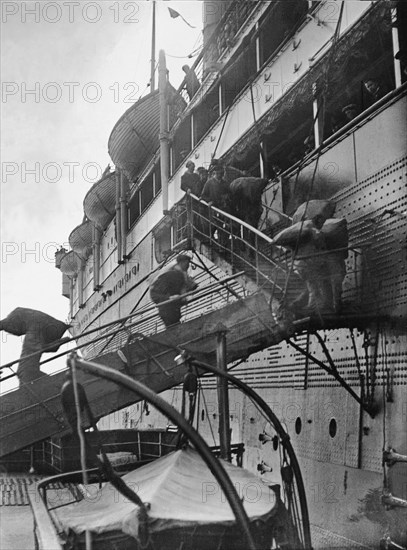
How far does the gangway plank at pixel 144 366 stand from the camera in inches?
265

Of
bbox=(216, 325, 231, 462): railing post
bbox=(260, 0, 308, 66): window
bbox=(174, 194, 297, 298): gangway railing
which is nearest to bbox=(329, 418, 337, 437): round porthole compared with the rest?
bbox=(216, 325, 231, 462): railing post

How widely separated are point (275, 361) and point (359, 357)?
2518 millimetres

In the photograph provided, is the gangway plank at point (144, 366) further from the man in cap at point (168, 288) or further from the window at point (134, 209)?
the window at point (134, 209)

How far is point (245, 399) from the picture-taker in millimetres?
10844

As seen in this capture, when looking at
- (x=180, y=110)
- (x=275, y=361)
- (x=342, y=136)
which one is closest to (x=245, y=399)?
(x=275, y=361)

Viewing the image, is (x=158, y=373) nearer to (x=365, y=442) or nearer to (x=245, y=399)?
(x=365, y=442)

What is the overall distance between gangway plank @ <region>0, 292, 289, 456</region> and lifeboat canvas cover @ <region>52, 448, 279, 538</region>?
1713 millimetres

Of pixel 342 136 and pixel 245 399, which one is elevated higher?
pixel 342 136

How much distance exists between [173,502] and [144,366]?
270 centimetres

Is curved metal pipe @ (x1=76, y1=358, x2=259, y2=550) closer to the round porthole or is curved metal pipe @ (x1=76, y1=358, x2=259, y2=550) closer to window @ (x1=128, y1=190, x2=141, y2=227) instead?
the round porthole

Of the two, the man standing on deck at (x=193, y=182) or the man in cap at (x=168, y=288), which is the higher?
the man standing on deck at (x=193, y=182)

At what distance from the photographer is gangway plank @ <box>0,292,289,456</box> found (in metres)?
6.72

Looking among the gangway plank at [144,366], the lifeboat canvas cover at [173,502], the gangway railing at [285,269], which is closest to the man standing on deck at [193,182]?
the gangway railing at [285,269]

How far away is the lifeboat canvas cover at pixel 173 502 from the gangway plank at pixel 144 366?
1.71 m
